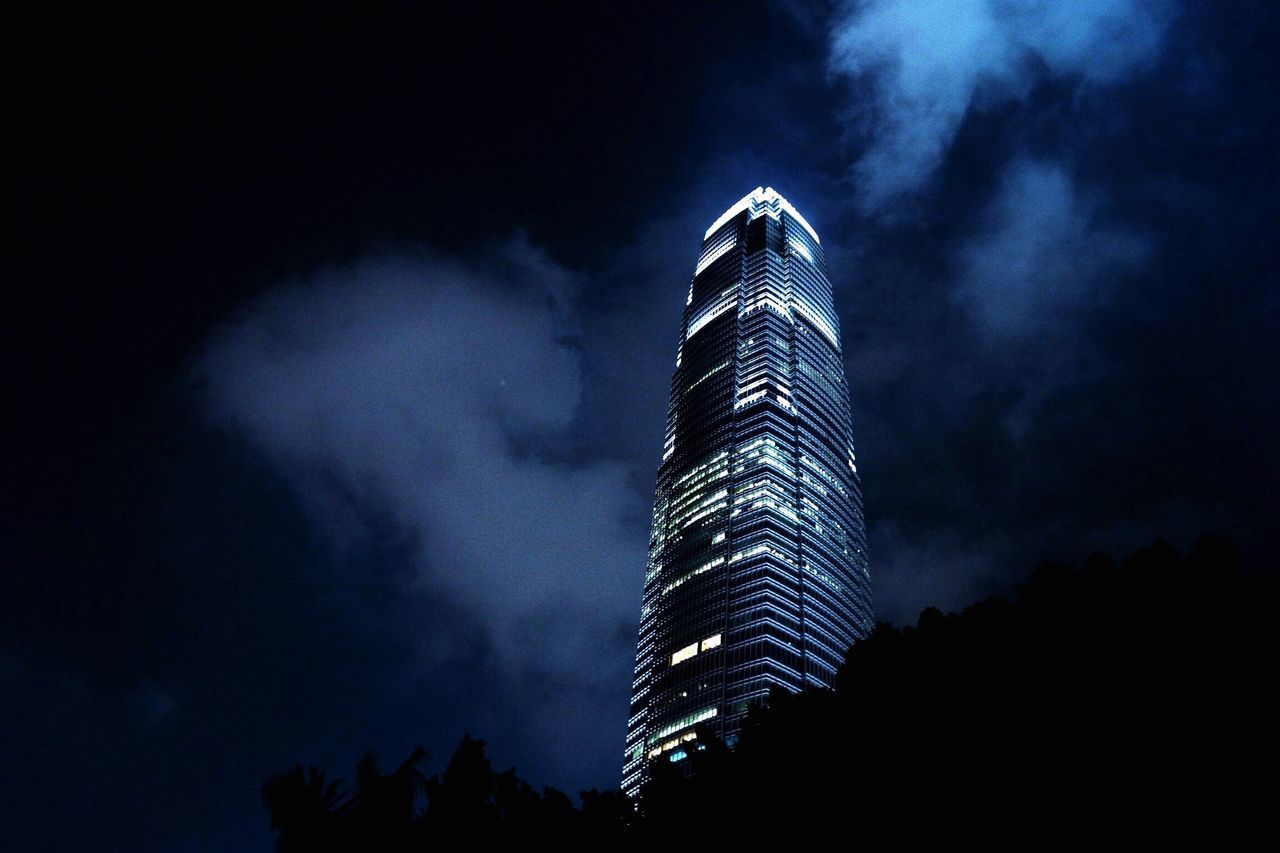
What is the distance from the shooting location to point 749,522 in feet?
500

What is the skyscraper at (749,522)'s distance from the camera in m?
137

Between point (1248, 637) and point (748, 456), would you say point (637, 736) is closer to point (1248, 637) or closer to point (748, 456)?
point (748, 456)

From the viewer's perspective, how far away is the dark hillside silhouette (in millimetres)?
19422

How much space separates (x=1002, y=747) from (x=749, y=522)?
131 m

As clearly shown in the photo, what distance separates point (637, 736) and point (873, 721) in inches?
4953

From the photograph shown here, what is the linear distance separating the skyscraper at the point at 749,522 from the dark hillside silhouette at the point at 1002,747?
10438cm

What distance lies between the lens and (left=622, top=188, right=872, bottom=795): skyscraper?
13675 cm

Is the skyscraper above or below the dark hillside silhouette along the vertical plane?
above

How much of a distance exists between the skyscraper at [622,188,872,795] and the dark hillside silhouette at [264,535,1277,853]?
10438 cm

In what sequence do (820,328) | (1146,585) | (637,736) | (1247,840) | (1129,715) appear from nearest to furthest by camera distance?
(1247,840) → (1129,715) → (1146,585) → (637,736) → (820,328)

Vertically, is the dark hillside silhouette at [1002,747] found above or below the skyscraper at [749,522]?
below

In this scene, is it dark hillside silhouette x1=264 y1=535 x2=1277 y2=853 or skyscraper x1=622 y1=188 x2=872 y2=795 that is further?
skyscraper x1=622 y1=188 x2=872 y2=795

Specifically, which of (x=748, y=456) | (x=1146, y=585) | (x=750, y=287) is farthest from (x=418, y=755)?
(x=750, y=287)

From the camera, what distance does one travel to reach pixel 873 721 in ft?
82.9
